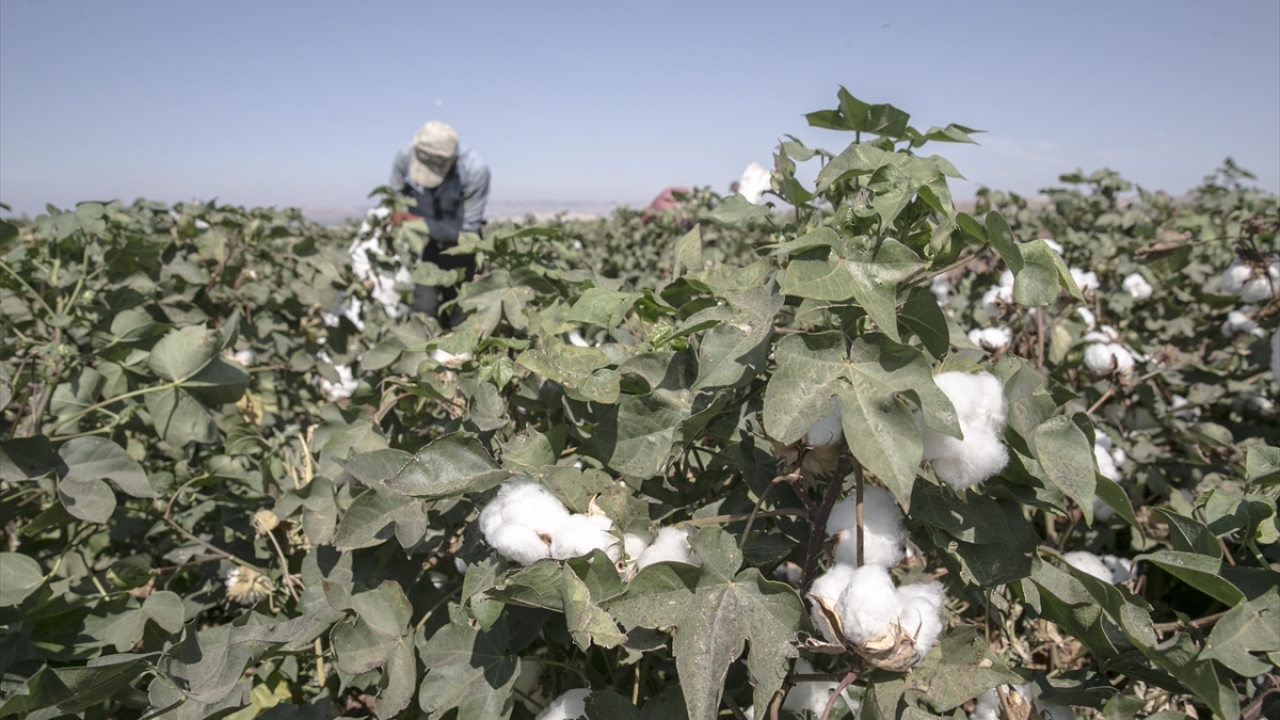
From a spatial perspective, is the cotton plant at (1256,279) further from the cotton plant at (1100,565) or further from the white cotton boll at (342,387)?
the white cotton boll at (342,387)

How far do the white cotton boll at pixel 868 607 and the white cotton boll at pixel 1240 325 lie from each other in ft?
7.54

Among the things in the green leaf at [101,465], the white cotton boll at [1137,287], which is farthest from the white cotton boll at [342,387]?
the white cotton boll at [1137,287]

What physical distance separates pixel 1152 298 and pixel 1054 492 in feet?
8.32

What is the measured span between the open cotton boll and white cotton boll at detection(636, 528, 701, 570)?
0.76ft

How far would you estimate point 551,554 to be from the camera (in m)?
0.90

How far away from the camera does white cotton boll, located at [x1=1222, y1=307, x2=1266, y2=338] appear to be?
7.98ft

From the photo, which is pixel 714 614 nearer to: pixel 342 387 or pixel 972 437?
pixel 972 437

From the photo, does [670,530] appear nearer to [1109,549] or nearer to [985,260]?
[1109,549]

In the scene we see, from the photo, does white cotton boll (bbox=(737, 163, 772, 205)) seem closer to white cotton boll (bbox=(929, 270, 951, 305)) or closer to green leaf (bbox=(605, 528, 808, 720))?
green leaf (bbox=(605, 528, 808, 720))

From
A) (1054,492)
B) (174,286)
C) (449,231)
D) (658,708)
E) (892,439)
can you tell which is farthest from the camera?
(449,231)

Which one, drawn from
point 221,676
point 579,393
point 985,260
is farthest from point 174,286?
point 985,260

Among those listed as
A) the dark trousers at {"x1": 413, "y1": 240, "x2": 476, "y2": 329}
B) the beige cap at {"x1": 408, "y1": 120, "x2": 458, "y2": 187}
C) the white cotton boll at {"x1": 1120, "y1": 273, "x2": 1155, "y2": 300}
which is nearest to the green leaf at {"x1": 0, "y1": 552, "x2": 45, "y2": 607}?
the dark trousers at {"x1": 413, "y1": 240, "x2": 476, "y2": 329}

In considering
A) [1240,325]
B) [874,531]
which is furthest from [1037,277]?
[1240,325]

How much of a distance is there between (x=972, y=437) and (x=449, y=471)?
24.3 inches
